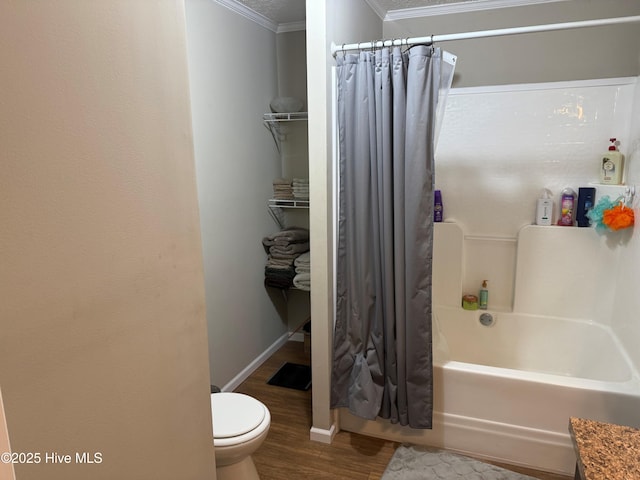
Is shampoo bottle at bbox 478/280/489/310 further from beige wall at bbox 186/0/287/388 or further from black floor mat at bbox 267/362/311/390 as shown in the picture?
beige wall at bbox 186/0/287/388

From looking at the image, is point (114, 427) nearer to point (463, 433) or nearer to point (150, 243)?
point (150, 243)

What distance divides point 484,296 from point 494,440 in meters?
1.04

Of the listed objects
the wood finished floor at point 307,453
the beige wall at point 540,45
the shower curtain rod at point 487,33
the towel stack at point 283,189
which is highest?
the beige wall at point 540,45

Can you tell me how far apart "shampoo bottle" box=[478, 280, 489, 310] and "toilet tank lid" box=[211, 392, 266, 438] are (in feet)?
5.75

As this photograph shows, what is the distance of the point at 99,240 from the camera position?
0.85 meters

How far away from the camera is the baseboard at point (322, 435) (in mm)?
2415

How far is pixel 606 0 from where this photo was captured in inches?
101

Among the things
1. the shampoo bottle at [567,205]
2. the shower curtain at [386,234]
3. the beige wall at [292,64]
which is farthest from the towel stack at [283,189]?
the shampoo bottle at [567,205]

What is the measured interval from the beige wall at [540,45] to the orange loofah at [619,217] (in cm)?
80

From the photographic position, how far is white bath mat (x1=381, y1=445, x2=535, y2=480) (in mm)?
2117

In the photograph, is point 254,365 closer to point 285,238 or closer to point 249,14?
point 285,238

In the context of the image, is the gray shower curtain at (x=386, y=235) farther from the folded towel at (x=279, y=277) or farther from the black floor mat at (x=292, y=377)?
the folded towel at (x=279, y=277)

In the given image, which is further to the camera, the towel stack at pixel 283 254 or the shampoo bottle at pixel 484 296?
the towel stack at pixel 283 254

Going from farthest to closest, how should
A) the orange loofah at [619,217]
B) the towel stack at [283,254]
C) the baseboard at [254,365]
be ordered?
1. the towel stack at [283,254]
2. the baseboard at [254,365]
3. the orange loofah at [619,217]
